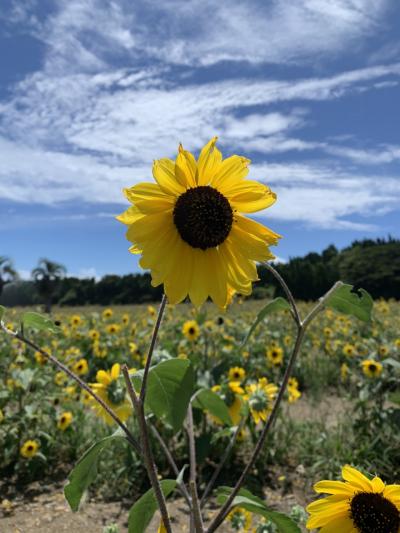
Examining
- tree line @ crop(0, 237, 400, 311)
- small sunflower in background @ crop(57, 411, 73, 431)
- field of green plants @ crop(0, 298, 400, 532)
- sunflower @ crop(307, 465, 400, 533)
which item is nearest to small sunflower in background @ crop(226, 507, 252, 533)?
field of green plants @ crop(0, 298, 400, 532)

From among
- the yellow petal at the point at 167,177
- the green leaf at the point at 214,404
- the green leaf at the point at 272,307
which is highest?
the yellow petal at the point at 167,177

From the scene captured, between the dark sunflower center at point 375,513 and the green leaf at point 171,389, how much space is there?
562mm

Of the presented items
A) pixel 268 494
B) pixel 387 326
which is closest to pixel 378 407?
pixel 268 494

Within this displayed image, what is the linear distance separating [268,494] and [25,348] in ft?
12.0

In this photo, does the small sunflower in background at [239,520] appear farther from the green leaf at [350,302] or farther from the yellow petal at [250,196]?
the yellow petal at [250,196]

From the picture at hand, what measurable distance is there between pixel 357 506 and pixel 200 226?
3.02ft

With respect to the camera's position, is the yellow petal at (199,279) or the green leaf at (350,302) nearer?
the yellow petal at (199,279)

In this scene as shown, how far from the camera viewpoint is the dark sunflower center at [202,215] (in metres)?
1.49

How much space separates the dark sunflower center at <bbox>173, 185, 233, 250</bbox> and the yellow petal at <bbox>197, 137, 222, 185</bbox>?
0.10 feet

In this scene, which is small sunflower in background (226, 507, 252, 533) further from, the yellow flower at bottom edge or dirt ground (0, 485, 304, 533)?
the yellow flower at bottom edge

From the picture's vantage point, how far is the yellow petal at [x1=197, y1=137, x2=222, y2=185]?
1.42 meters

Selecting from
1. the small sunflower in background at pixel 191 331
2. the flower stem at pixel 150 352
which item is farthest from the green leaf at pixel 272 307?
the small sunflower in background at pixel 191 331

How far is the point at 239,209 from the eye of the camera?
60.6 inches

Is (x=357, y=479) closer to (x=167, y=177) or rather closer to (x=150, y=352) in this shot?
(x=150, y=352)
